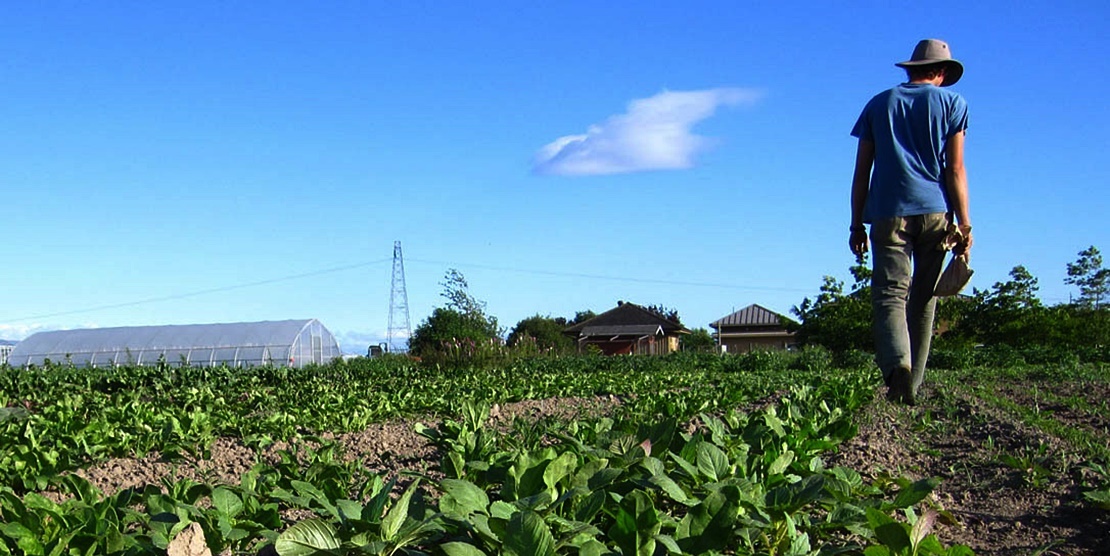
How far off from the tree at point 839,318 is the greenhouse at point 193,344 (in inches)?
638

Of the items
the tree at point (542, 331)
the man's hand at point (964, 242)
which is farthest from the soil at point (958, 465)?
the tree at point (542, 331)

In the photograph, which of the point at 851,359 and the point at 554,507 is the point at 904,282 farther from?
the point at 851,359

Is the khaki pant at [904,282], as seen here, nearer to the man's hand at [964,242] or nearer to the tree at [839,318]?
the man's hand at [964,242]

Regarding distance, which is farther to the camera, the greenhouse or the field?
the greenhouse

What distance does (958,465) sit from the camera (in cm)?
343

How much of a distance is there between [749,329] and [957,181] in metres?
66.0

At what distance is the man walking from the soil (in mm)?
414

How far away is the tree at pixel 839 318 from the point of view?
22.5 meters

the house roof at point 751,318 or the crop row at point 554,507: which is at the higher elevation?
the house roof at point 751,318

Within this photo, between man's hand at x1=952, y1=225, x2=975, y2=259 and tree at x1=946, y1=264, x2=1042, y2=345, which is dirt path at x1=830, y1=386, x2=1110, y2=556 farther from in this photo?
tree at x1=946, y1=264, x2=1042, y2=345

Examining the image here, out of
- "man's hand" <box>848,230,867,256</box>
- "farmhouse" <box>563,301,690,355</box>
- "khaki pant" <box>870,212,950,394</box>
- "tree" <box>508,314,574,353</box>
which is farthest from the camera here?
"farmhouse" <box>563,301,690,355</box>

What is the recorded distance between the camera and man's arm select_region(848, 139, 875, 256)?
5.41m

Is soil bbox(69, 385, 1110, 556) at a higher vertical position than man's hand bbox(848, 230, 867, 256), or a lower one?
lower

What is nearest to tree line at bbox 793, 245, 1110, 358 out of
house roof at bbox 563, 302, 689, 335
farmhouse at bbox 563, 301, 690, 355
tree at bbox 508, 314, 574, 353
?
tree at bbox 508, 314, 574, 353
